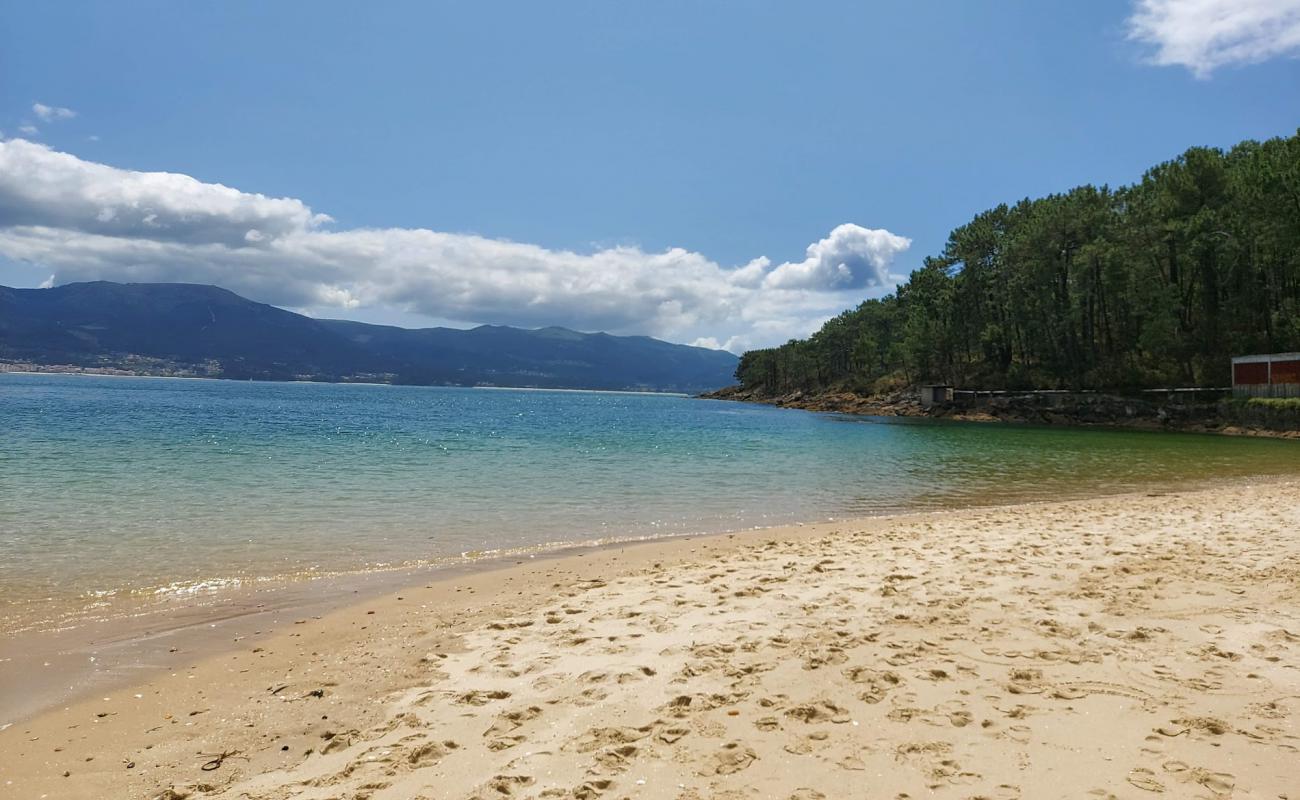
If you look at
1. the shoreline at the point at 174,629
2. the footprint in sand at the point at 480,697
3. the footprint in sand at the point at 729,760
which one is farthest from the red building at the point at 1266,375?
the footprint in sand at the point at 480,697

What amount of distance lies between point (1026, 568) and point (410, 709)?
27.8 ft

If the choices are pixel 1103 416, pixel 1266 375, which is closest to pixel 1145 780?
pixel 1266 375

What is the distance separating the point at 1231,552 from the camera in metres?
10.5

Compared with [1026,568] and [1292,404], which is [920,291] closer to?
[1292,404]

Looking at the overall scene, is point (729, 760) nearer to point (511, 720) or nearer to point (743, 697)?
point (743, 697)

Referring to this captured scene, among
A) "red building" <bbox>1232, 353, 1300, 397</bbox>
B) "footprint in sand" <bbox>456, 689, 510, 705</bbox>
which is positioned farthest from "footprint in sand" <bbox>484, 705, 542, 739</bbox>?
"red building" <bbox>1232, 353, 1300, 397</bbox>

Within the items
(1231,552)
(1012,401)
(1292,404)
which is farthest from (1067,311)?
(1231,552)

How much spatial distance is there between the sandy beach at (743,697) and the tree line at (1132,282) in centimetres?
6330

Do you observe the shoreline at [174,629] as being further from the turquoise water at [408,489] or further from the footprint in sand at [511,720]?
the footprint in sand at [511,720]

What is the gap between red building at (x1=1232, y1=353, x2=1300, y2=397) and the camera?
50.3 metres

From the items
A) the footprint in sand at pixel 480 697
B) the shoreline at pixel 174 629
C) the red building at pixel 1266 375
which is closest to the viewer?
the footprint in sand at pixel 480 697

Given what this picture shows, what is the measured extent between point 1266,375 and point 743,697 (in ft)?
221

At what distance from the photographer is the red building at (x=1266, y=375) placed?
165ft

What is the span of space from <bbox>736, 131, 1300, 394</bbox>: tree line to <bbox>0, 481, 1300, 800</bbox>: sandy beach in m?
63.3
